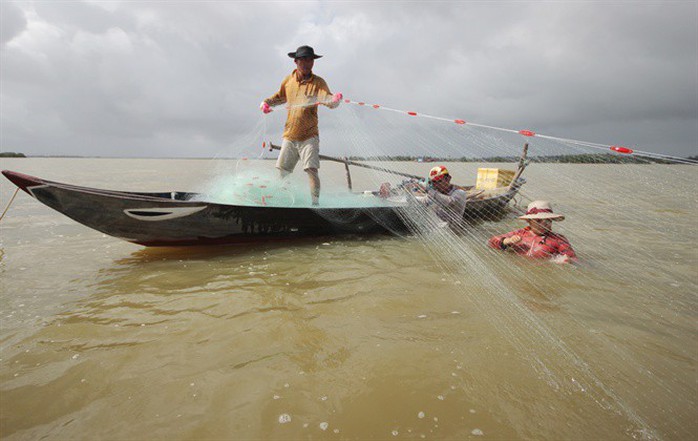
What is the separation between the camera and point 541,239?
476cm

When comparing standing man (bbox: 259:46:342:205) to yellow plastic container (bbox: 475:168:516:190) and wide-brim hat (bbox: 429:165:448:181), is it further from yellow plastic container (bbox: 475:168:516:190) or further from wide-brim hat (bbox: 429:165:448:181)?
yellow plastic container (bbox: 475:168:516:190)

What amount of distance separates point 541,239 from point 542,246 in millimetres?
100

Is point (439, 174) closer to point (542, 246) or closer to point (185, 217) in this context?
point (542, 246)

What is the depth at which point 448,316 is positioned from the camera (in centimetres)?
311

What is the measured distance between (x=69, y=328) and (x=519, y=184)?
9591 millimetres

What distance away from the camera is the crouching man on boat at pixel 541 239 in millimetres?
4547

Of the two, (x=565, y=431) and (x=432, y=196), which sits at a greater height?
(x=432, y=196)

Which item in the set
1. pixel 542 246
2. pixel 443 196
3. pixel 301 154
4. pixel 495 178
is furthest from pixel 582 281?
pixel 495 178

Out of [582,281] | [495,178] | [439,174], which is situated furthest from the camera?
[495,178]

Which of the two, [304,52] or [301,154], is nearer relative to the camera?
[304,52]

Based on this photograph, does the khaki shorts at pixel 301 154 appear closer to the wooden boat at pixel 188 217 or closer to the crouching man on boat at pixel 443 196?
the wooden boat at pixel 188 217

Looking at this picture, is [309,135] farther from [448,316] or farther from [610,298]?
[610,298]

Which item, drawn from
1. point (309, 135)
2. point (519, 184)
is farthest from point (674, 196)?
point (309, 135)

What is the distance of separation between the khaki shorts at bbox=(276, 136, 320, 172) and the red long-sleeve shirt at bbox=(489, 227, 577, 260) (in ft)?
11.2
